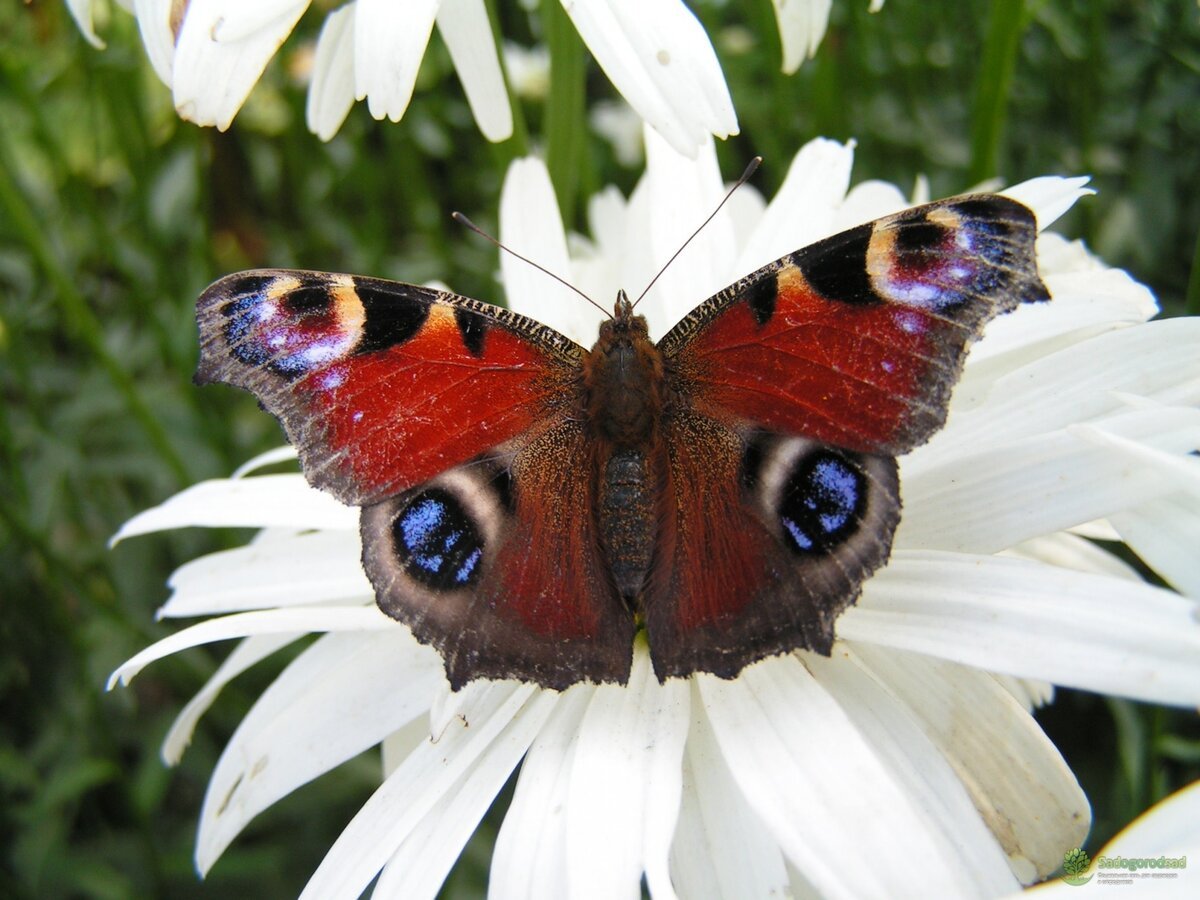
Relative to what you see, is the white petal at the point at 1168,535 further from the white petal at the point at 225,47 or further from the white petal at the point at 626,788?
the white petal at the point at 225,47

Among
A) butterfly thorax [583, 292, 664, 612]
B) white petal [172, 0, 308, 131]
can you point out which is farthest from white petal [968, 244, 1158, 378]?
white petal [172, 0, 308, 131]

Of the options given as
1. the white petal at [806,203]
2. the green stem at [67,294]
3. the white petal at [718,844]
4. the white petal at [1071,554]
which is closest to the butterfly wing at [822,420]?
the white petal at [718,844]

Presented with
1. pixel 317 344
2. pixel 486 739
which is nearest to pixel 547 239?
pixel 317 344

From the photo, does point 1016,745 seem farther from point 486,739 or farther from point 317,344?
point 317,344

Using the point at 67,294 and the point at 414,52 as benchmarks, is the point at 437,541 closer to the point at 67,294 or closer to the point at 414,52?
the point at 414,52

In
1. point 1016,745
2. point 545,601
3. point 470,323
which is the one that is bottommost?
point 1016,745
